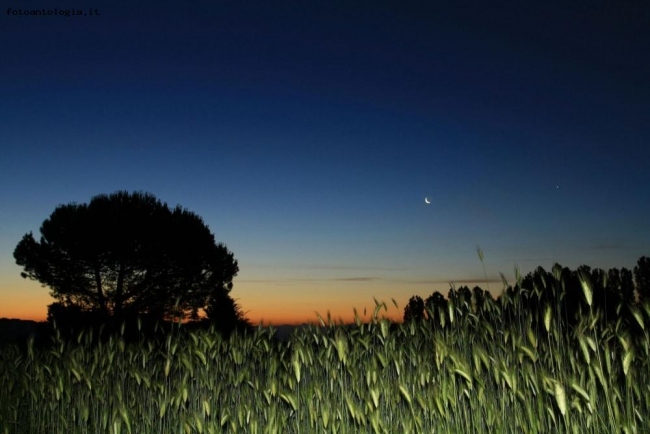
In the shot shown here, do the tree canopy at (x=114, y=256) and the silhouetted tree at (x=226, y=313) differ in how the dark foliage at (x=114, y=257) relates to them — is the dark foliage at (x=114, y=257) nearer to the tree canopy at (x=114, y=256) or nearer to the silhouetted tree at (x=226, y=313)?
the tree canopy at (x=114, y=256)

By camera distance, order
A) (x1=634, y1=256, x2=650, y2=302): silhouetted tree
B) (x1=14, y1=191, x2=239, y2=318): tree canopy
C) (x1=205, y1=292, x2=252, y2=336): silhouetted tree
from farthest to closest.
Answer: (x1=634, y1=256, x2=650, y2=302): silhouetted tree → (x1=14, y1=191, x2=239, y2=318): tree canopy → (x1=205, y1=292, x2=252, y2=336): silhouetted tree

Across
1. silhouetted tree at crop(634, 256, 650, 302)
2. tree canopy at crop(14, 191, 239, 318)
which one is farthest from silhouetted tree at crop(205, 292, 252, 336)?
silhouetted tree at crop(634, 256, 650, 302)

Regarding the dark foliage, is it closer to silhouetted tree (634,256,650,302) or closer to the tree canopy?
the tree canopy

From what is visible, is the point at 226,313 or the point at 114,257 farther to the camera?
the point at 114,257

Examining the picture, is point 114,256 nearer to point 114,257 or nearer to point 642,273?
point 114,257

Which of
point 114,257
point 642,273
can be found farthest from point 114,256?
point 642,273

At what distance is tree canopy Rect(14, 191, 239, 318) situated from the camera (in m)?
22.7

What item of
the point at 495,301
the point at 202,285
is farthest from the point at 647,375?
the point at 202,285

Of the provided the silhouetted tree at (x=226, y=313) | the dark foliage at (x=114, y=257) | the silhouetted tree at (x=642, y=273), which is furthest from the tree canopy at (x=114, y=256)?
the silhouetted tree at (x=642, y=273)

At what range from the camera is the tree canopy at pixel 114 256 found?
22.7 m

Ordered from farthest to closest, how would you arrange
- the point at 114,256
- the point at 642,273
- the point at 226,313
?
the point at 642,273 < the point at 114,256 < the point at 226,313

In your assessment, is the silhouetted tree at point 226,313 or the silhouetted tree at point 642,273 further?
the silhouetted tree at point 642,273

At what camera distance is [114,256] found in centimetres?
2278

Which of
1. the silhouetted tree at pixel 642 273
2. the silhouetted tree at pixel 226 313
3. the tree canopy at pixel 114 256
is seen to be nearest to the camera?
the silhouetted tree at pixel 226 313
